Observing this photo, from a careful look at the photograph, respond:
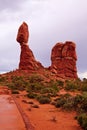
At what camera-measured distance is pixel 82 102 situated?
20.2 meters

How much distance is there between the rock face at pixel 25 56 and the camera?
63.4 metres

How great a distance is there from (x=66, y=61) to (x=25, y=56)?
441 inches

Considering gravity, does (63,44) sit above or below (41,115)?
above

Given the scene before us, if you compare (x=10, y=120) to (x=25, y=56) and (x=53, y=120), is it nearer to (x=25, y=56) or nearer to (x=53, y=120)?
(x=53, y=120)

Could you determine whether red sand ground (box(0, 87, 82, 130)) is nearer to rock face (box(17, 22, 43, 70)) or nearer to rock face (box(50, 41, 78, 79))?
rock face (box(17, 22, 43, 70))

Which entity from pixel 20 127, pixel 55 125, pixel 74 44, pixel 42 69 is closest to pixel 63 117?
pixel 55 125

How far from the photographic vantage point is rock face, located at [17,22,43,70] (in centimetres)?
6344

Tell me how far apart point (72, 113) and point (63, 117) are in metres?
1.63

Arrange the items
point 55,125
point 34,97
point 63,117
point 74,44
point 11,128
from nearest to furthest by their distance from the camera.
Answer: point 11,128 < point 55,125 < point 63,117 < point 34,97 < point 74,44

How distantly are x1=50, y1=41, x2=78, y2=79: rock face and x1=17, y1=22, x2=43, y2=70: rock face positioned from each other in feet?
19.6

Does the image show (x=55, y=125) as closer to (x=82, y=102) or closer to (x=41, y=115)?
(x=41, y=115)

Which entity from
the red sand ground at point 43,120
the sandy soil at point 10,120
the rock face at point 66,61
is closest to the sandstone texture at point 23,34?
the rock face at point 66,61

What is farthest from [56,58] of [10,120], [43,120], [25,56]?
[10,120]

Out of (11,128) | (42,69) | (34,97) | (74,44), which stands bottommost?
(11,128)
